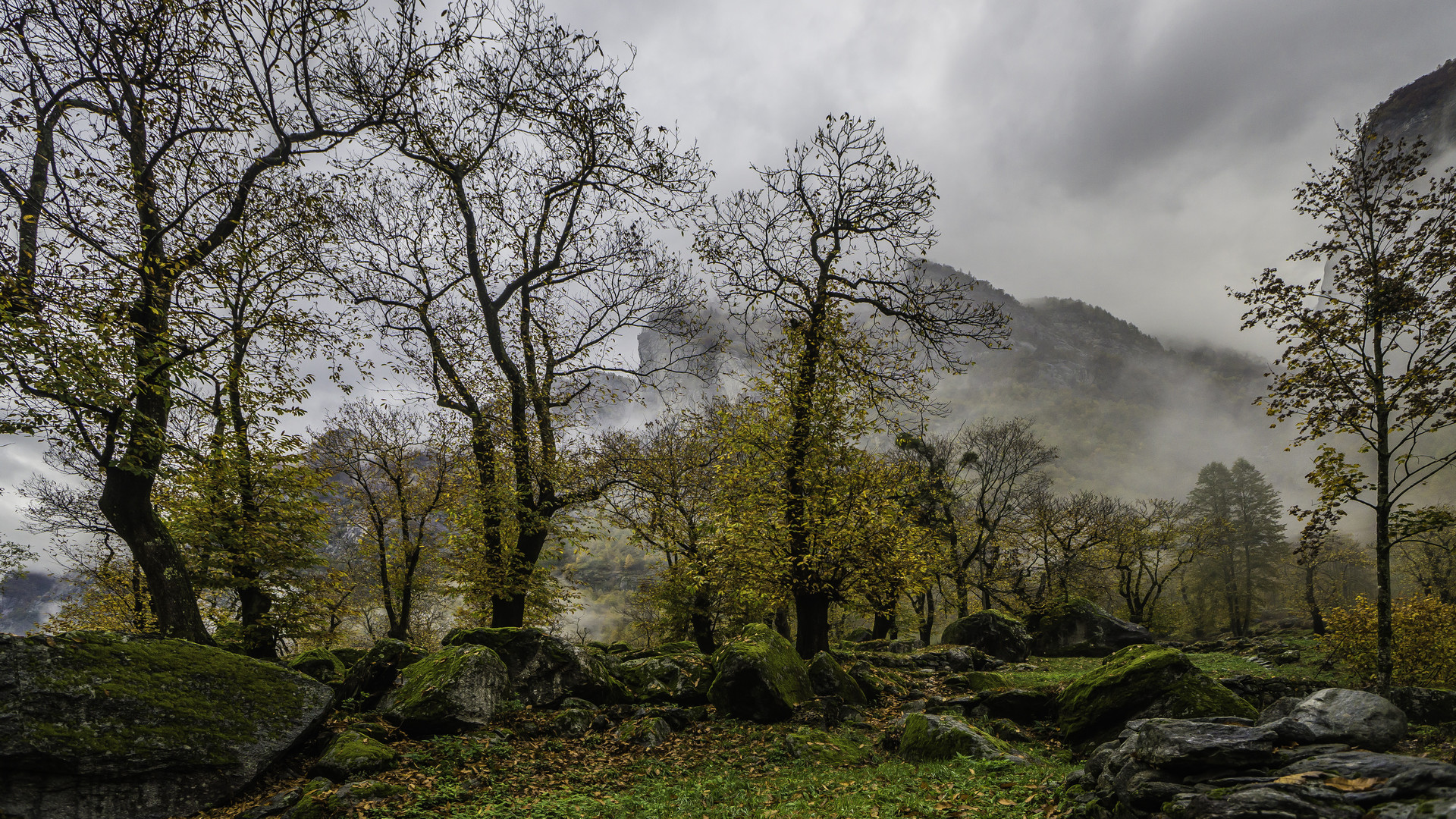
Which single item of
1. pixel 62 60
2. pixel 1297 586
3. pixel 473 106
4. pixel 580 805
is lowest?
pixel 1297 586

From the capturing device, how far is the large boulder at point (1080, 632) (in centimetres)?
2644

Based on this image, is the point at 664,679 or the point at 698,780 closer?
the point at 698,780

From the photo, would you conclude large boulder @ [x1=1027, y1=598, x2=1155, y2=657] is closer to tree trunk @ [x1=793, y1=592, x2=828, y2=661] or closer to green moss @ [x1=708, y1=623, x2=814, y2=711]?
tree trunk @ [x1=793, y1=592, x2=828, y2=661]

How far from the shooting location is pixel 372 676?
393 inches

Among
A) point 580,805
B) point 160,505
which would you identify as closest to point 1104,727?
point 580,805

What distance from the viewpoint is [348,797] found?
6.17 m

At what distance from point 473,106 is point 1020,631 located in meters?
28.7

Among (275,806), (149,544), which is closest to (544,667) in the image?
(275,806)

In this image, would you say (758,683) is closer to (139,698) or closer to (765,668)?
(765,668)

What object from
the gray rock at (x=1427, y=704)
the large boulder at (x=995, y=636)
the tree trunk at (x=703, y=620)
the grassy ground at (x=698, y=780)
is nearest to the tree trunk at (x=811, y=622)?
the grassy ground at (x=698, y=780)

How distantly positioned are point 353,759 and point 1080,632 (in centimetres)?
3152

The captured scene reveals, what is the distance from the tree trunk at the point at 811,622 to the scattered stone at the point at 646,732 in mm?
4943

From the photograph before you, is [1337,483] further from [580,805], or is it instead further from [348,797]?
[348,797]

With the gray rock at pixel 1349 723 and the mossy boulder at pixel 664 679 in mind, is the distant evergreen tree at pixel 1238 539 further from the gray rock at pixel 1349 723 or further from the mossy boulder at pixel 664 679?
the mossy boulder at pixel 664 679
